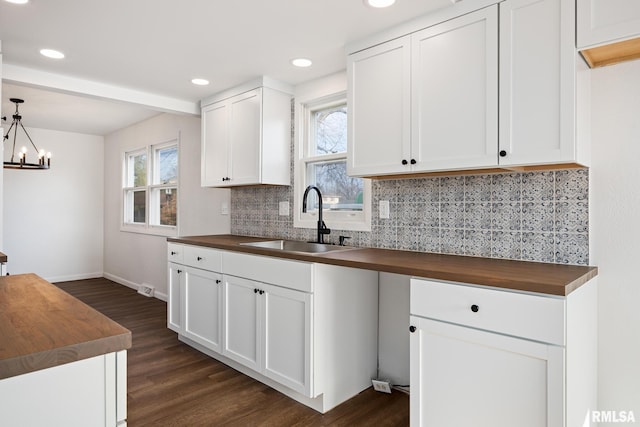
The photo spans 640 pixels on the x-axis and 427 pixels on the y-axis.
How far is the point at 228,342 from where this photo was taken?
109 inches

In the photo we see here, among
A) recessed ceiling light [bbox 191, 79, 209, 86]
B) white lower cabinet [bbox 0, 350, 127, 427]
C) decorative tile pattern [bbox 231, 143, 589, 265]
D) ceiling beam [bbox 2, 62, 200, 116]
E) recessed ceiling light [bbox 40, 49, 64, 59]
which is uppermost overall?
recessed ceiling light [bbox 40, 49, 64, 59]

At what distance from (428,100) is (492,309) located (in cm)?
109

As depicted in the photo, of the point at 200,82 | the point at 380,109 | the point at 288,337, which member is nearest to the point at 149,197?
the point at 200,82

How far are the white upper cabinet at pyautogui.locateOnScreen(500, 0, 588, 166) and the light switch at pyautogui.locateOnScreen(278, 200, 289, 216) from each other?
186 cm

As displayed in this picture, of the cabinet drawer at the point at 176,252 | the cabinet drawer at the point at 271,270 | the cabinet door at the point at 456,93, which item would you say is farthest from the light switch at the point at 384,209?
the cabinet drawer at the point at 176,252

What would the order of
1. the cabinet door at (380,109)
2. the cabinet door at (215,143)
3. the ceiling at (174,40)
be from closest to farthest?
the ceiling at (174,40) < the cabinet door at (380,109) < the cabinet door at (215,143)

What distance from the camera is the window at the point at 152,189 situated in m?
4.94

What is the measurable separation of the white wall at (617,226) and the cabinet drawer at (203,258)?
7.43ft

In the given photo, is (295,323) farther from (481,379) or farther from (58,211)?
(58,211)

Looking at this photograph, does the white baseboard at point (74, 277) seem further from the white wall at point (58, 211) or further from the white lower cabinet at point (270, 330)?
the white lower cabinet at point (270, 330)

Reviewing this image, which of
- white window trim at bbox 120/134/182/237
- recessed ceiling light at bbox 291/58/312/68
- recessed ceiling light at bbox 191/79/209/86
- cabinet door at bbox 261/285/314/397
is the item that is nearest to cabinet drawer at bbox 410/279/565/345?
cabinet door at bbox 261/285/314/397

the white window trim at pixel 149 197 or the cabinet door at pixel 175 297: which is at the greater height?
the white window trim at pixel 149 197

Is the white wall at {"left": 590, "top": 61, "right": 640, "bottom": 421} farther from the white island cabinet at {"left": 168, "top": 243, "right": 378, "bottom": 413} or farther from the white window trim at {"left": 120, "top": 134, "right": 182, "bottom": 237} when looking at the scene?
the white window trim at {"left": 120, "top": 134, "right": 182, "bottom": 237}

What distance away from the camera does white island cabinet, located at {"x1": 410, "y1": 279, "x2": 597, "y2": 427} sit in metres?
1.37
